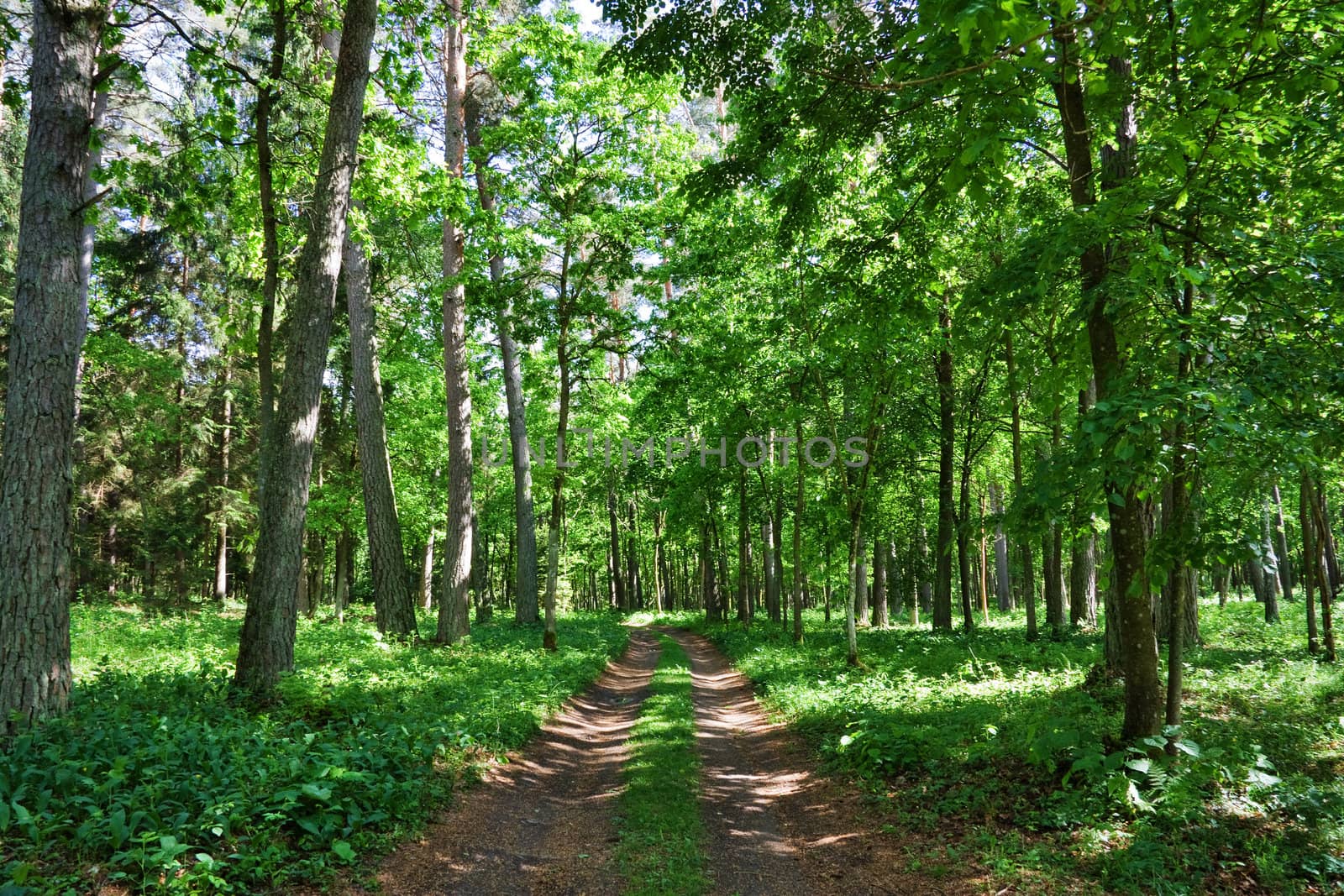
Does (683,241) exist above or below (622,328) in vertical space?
above

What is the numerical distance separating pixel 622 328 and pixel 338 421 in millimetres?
12629

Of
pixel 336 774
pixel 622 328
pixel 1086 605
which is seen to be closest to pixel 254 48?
pixel 622 328

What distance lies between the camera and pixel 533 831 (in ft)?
20.7

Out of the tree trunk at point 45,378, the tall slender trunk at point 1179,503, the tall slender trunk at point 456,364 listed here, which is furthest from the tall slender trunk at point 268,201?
the tall slender trunk at point 1179,503

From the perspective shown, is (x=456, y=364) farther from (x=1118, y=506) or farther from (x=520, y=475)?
(x=1118, y=506)

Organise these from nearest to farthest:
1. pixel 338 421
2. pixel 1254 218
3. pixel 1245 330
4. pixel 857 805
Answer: pixel 1245 330 → pixel 1254 218 → pixel 857 805 → pixel 338 421

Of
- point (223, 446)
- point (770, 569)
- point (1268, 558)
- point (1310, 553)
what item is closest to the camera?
point (1268, 558)

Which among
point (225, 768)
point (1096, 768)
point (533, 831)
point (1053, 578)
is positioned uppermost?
point (1053, 578)

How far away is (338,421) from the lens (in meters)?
22.7

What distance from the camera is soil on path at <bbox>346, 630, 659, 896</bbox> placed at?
5133mm

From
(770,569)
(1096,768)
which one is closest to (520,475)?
(770,569)

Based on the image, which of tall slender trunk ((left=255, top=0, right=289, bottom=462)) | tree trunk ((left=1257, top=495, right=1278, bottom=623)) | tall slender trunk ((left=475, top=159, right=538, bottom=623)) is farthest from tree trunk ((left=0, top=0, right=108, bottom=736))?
tall slender trunk ((left=475, top=159, right=538, bottom=623))

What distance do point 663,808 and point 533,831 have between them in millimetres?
1241

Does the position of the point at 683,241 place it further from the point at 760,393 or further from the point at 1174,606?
the point at 1174,606
